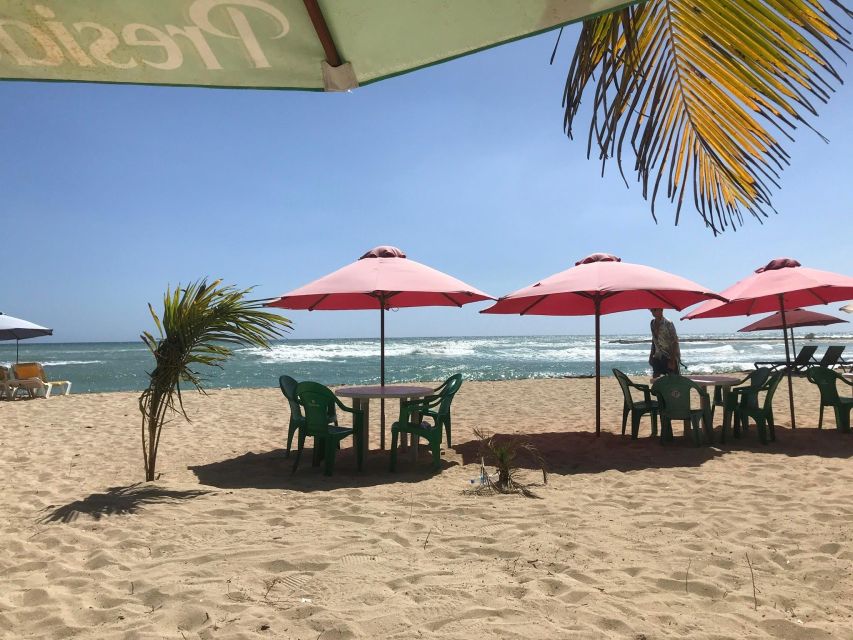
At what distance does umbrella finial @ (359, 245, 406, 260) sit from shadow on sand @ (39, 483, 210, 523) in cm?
293

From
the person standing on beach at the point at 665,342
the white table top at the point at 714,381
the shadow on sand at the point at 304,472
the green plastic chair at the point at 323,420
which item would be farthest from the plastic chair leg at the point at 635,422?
the green plastic chair at the point at 323,420

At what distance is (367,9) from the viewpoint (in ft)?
4.13

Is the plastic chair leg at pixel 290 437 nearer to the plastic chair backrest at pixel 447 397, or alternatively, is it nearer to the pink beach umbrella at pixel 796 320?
the plastic chair backrest at pixel 447 397

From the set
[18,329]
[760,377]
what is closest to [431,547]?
[760,377]

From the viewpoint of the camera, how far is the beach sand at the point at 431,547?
244cm

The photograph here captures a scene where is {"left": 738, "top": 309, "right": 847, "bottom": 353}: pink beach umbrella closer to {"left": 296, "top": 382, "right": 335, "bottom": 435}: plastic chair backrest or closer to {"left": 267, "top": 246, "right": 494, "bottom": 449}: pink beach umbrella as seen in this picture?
{"left": 267, "top": 246, "right": 494, "bottom": 449}: pink beach umbrella

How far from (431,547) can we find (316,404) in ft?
7.56

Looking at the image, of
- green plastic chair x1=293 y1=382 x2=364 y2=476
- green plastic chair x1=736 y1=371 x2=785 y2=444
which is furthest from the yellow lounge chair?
green plastic chair x1=736 y1=371 x2=785 y2=444

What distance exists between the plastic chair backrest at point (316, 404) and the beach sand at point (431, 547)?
46 centimetres

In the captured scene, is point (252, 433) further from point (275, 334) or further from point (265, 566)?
point (265, 566)

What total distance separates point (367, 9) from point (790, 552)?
344 centimetres

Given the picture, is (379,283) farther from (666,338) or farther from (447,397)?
(666,338)

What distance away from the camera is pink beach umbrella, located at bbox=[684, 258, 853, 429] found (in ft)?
20.9

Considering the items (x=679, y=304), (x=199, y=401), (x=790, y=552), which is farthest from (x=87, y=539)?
(x=199, y=401)
